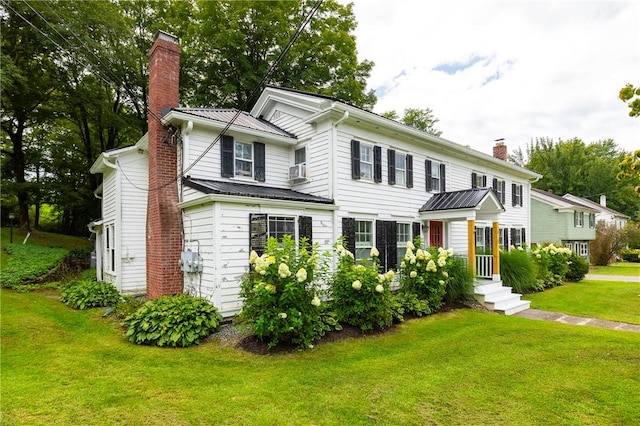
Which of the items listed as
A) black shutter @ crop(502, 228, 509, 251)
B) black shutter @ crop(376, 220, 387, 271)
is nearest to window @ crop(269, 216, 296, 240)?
→ black shutter @ crop(376, 220, 387, 271)

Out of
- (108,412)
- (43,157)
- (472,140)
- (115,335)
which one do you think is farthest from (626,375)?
(472,140)

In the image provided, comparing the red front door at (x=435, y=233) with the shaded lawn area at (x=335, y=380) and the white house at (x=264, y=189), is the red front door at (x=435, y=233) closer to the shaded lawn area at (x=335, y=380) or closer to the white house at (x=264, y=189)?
the white house at (x=264, y=189)

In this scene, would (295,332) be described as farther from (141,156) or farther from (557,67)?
(557,67)

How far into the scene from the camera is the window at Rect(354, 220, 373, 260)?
9953mm

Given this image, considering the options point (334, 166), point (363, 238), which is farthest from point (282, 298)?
point (363, 238)

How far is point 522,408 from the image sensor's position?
154 inches

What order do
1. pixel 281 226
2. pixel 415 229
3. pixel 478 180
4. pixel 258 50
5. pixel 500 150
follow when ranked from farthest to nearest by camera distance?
pixel 258 50
pixel 500 150
pixel 478 180
pixel 415 229
pixel 281 226

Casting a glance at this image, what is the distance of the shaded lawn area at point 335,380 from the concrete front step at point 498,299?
8.02 ft

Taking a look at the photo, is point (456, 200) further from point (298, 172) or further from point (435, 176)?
point (298, 172)

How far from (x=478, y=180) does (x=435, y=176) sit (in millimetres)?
3393

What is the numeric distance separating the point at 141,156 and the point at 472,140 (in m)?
41.1

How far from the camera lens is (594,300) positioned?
37.1 feet

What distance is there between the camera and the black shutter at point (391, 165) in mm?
10859

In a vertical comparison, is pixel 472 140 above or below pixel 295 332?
above
